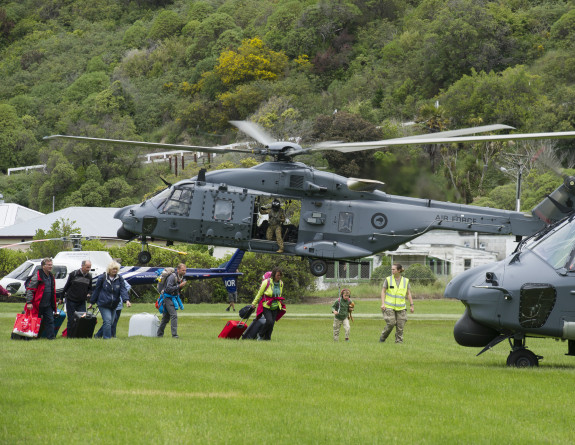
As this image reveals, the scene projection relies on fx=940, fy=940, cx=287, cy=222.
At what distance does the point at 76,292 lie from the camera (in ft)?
65.6

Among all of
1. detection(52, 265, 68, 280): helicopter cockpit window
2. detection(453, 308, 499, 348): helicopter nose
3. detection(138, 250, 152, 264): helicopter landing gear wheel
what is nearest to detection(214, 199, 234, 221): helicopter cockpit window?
detection(138, 250, 152, 264): helicopter landing gear wheel

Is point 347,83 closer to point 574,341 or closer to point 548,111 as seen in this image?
point 548,111

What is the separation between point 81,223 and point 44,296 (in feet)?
141

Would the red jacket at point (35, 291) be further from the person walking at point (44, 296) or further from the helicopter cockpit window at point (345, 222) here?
the helicopter cockpit window at point (345, 222)

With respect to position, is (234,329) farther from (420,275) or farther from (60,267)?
(420,275)

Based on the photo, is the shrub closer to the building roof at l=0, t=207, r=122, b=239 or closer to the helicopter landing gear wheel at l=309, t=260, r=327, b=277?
the building roof at l=0, t=207, r=122, b=239

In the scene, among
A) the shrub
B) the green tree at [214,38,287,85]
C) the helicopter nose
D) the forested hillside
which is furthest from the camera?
the green tree at [214,38,287,85]

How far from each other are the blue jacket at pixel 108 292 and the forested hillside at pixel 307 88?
71.1ft

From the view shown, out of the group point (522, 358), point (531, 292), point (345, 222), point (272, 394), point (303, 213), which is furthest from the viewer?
point (345, 222)

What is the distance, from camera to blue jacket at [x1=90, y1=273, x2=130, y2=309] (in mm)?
19609

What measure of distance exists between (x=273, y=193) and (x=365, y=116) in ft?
197

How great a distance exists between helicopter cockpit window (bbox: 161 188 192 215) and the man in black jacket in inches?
316

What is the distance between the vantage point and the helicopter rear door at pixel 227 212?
2778 cm

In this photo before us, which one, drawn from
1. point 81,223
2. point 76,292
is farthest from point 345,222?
point 81,223
